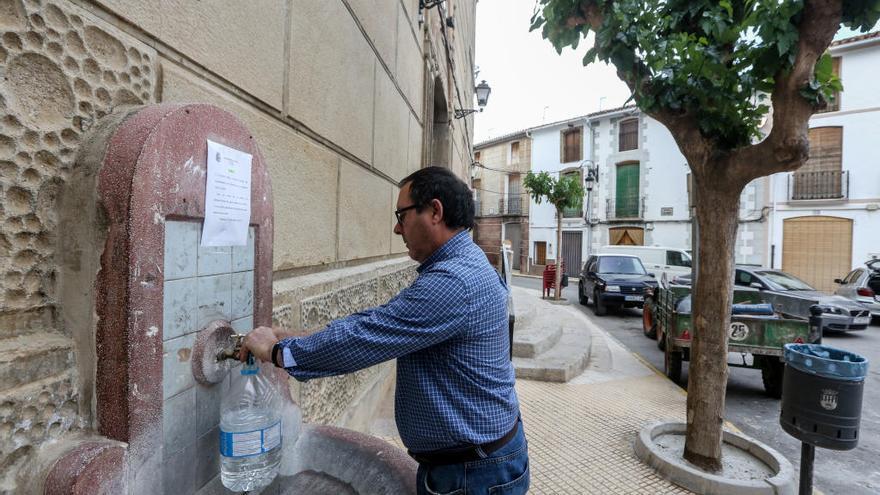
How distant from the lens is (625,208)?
23438mm

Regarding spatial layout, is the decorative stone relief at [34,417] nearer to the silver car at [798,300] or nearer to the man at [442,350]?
the man at [442,350]

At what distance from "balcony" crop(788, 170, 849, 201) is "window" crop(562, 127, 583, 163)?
10492 mm

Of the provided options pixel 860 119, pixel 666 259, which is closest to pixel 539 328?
pixel 666 259

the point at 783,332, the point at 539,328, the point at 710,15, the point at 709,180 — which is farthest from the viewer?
the point at 539,328

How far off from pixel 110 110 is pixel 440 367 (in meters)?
1.16

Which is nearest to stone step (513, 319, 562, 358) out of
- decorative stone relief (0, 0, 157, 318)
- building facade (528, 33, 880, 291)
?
decorative stone relief (0, 0, 157, 318)

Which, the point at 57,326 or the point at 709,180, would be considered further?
the point at 709,180

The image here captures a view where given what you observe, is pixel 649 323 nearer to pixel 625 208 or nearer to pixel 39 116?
pixel 39 116

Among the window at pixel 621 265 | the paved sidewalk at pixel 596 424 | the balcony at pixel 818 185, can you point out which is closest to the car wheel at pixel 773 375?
the paved sidewalk at pixel 596 424

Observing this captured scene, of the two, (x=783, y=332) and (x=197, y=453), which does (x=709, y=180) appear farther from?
(x=197, y=453)

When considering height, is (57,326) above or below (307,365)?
above

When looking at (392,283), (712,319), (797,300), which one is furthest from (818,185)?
(392,283)

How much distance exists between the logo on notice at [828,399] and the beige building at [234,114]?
3.03 meters

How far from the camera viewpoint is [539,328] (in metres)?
7.57
